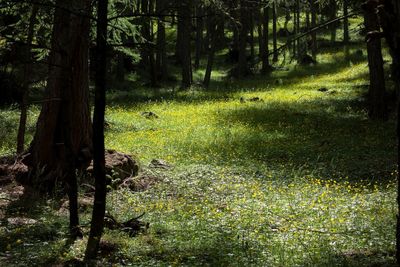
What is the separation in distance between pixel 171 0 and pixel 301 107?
2153cm

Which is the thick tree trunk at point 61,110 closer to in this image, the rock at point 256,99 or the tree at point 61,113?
the tree at point 61,113

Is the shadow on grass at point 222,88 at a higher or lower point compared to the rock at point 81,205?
higher

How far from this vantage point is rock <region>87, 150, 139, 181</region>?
11.3 metres

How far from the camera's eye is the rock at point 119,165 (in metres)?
11.3

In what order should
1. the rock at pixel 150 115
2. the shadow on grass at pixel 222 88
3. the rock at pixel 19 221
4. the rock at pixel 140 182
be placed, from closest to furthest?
the rock at pixel 19 221 < the rock at pixel 140 182 < the rock at pixel 150 115 < the shadow on grass at pixel 222 88

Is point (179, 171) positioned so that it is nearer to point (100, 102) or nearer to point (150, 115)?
point (100, 102)

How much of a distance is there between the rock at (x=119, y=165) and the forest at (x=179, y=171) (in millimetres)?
33

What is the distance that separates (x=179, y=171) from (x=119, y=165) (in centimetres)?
188

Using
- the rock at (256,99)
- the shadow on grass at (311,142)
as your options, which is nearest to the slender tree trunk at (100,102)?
the shadow on grass at (311,142)

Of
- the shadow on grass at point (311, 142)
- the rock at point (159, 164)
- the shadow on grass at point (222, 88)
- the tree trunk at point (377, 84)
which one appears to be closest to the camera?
the rock at point (159, 164)

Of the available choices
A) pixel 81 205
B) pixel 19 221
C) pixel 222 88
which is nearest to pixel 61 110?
pixel 81 205

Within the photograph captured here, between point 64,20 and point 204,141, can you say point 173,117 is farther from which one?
point 64,20

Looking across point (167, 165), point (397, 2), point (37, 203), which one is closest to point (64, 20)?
point (37, 203)

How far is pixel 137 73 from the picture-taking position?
41062mm
